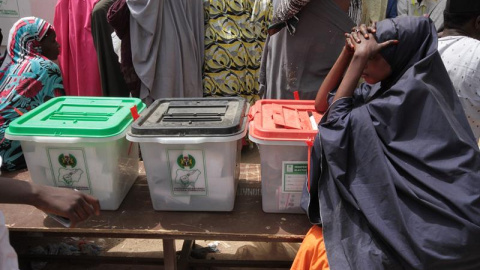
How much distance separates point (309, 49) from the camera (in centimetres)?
254

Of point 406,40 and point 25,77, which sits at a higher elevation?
point 406,40

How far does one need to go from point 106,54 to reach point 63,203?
2.29 meters

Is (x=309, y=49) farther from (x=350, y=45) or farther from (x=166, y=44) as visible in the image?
(x=166, y=44)

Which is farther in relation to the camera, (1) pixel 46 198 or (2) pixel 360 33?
(2) pixel 360 33

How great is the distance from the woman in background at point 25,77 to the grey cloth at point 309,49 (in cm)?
161

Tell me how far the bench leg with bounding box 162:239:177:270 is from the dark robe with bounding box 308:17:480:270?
0.76 metres

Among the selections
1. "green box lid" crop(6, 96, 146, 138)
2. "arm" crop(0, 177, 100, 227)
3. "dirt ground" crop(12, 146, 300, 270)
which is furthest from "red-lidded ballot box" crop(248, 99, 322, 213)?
"dirt ground" crop(12, 146, 300, 270)

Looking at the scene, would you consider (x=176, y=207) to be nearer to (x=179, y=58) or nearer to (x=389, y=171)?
(x=389, y=171)

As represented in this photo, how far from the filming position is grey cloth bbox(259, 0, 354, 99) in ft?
8.02

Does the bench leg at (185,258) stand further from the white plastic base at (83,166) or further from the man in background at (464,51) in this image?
the man in background at (464,51)

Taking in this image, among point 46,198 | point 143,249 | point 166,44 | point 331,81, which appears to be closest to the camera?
point 46,198

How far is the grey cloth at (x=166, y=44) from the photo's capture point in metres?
2.96

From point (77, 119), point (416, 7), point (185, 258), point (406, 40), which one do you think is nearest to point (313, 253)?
point (406, 40)

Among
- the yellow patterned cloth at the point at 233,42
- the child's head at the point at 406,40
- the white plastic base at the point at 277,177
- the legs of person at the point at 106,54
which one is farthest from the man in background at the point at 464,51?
the legs of person at the point at 106,54
